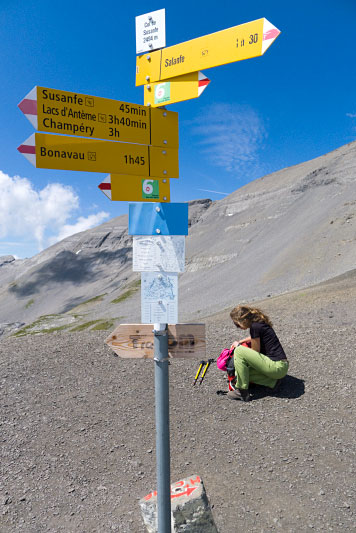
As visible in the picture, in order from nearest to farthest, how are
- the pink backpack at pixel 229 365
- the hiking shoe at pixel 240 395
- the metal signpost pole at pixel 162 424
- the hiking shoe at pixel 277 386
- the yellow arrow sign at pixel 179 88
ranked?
the metal signpost pole at pixel 162 424 < the yellow arrow sign at pixel 179 88 < the hiking shoe at pixel 240 395 < the hiking shoe at pixel 277 386 < the pink backpack at pixel 229 365

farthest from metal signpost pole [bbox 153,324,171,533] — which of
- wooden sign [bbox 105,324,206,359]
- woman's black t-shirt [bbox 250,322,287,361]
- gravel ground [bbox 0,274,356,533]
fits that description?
woman's black t-shirt [bbox 250,322,287,361]

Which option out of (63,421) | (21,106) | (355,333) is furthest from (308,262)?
(21,106)

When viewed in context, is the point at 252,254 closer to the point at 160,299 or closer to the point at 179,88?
the point at 179,88

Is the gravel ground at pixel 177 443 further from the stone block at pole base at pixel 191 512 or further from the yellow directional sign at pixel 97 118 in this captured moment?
the yellow directional sign at pixel 97 118

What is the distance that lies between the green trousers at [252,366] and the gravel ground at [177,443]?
1.44 ft

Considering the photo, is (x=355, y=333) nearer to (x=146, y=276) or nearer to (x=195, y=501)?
(x=195, y=501)

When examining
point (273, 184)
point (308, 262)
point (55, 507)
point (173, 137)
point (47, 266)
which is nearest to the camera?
point (173, 137)

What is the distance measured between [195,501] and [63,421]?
3020 mm

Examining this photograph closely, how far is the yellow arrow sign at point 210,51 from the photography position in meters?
2.96

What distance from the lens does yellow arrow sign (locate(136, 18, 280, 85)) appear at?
296 centimetres

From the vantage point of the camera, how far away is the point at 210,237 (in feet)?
189

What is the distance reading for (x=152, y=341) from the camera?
3.21m

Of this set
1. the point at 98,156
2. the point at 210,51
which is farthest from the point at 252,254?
the point at 98,156

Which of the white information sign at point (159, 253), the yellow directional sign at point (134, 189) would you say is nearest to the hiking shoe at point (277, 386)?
the white information sign at point (159, 253)
